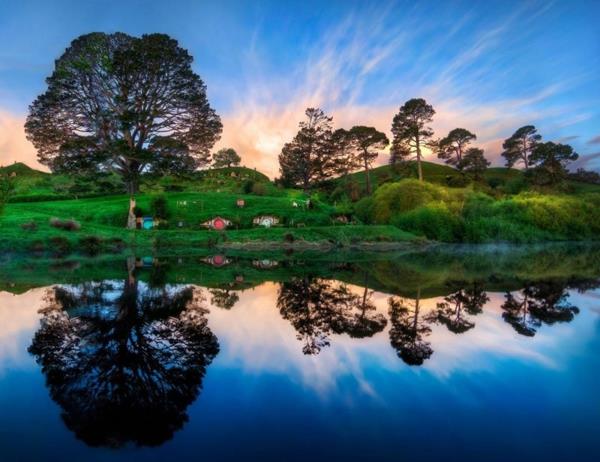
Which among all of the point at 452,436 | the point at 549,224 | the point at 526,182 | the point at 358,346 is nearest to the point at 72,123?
the point at 358,346

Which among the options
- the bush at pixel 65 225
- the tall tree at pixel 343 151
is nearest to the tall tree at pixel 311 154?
the tall tree at pixel 343 151

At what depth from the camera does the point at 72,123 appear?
168 feet

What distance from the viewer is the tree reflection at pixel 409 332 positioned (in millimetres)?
7977

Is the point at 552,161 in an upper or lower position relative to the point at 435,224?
upper

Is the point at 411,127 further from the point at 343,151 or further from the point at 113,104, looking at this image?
the point at 113,104

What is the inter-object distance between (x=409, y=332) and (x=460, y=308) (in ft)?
12.7

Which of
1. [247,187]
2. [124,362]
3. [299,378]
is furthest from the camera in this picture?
[247,187]

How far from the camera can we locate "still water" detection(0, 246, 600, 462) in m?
4.73

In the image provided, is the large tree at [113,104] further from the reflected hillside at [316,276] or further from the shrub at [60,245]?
the reflected hillside at [316,276]

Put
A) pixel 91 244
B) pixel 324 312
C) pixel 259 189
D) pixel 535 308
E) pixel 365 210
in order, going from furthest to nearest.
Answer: pixel 259 189 → pixel 365 210 → pixel 91 244 → pixel 535 308 → pixel 324 312

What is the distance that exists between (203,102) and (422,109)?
45.2 metres

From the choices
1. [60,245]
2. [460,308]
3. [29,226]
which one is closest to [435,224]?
[460,308]

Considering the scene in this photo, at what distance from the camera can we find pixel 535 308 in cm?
1243

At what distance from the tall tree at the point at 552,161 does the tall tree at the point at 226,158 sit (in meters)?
87.7
